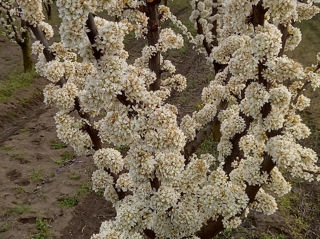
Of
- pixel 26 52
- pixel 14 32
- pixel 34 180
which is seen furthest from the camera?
pixel 26 52

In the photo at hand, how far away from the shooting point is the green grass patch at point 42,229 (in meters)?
10.8

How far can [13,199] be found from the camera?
12.2 metres

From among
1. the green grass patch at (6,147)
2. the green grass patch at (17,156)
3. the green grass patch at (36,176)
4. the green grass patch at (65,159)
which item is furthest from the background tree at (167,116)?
the green grass patch at (6,147)

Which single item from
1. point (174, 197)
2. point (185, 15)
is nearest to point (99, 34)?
point (174, 197)

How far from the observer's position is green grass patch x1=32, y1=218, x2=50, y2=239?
1075 centimetres

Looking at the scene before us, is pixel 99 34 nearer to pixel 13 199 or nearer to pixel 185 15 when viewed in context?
pixel 13 199

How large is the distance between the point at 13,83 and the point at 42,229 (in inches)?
433

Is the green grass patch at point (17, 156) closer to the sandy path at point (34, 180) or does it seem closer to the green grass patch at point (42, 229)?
the sandy path at point (34, 180)

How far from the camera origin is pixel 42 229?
11.0 m

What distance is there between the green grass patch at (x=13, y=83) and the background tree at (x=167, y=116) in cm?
1256

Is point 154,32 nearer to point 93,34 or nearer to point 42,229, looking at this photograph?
point 93,34

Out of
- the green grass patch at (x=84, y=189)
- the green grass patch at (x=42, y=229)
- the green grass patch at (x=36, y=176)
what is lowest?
the green grass patch at (x=42, y=229)

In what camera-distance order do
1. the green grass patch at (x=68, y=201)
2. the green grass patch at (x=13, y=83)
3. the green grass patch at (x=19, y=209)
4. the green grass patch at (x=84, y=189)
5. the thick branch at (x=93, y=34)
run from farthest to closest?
the green grass patch at (x=13, y=83) < the green grass patch at (x=84, y=189) < the green grass patch at (x=68, y=201) < the green grass patch at (x=19, y=209) < the thick branch at (x=93, y=34)

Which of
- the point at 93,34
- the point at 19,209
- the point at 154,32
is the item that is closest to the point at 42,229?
the point at 19,209
